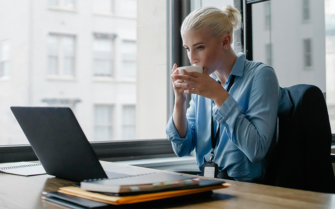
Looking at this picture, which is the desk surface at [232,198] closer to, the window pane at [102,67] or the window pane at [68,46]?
the window pane at [68,46]

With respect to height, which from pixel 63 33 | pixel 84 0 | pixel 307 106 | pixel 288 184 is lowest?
pixel 288 184

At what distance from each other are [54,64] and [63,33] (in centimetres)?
20

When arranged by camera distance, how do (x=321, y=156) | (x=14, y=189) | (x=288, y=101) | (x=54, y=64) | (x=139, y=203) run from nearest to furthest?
(x=139, y=203) < (x=14, y=189) < (x=321, y=156) < (x=288, y=101) < (x=54, y=64)

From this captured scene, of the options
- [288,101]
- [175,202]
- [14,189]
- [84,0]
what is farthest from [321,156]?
[84,0]

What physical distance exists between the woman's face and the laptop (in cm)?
65

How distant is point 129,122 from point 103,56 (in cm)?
46

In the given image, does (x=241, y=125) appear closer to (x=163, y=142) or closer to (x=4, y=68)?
(x=163, y=142)

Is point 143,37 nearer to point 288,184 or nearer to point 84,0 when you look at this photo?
point 84,0

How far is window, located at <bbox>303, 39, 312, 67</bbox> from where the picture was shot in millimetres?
1791

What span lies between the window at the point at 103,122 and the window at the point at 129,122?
10 cm

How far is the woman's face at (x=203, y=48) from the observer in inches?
58.2

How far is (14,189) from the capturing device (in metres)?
0.94

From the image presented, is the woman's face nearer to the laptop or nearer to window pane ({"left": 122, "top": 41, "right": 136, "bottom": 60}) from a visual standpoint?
the laptop

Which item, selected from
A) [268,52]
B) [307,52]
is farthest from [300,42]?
[268,52]
